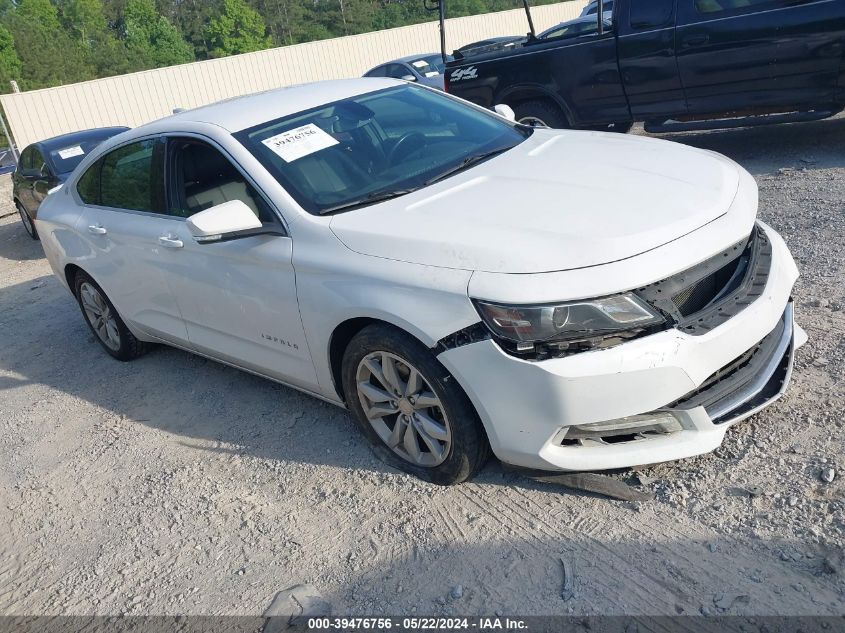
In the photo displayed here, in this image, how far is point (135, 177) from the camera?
4.74m

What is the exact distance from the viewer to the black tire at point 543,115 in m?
8.44

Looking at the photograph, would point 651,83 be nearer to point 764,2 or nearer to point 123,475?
point 764,2

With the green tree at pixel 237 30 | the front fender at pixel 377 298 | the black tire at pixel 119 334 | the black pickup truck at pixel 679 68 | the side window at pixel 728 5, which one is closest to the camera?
the front fender at pixel 377 298

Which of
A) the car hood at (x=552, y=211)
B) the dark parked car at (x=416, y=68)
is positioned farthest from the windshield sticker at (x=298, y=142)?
the dark parked car at (x=416, y=68)

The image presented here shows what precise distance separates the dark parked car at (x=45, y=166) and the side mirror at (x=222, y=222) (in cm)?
713

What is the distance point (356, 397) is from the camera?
3.60m

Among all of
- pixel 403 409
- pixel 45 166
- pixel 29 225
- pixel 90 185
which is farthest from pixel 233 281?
pixel 29 225

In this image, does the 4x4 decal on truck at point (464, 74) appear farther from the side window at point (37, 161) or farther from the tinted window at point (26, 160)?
the tinted window at point (26, 160)

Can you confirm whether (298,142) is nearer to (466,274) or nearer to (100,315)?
(466,274)

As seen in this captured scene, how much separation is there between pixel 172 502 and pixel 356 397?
1.07 metres

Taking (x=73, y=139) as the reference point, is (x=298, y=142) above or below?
above

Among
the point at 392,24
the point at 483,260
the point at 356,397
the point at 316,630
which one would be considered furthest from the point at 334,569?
the point at 392,24

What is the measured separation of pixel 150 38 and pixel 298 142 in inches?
2562

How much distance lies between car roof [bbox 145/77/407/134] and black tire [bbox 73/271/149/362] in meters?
1.26
